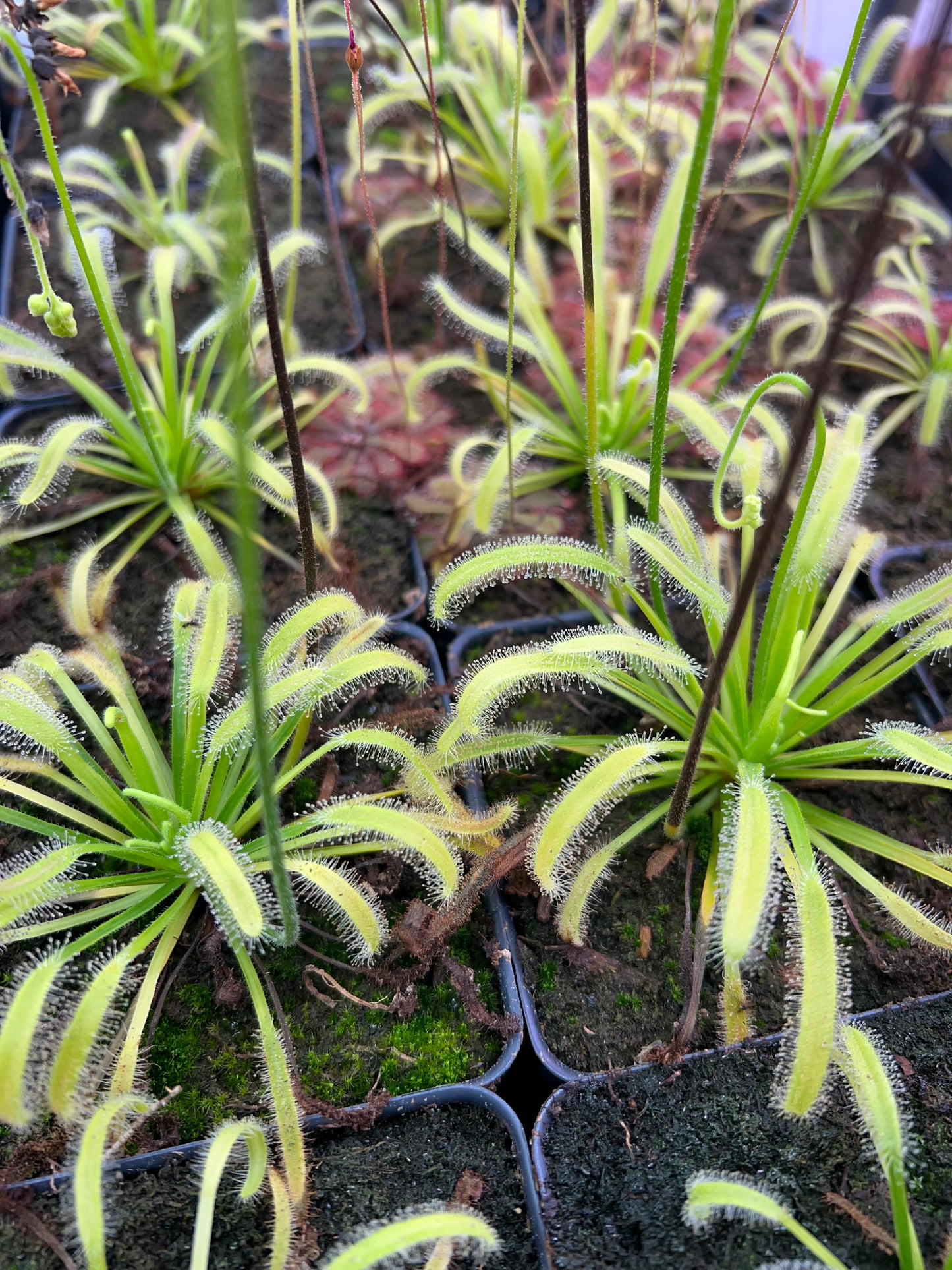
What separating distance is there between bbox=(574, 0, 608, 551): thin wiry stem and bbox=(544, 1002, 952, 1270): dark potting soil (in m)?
0.79

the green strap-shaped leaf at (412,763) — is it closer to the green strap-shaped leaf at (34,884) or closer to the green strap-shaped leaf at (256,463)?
the green strap-shaped leaf at (34,884)

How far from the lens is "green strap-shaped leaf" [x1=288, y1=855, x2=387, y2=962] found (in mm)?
1134

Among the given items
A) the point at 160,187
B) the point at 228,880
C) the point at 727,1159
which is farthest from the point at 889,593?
the point at 160,187

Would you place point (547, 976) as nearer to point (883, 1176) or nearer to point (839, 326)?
point (883, 1176)

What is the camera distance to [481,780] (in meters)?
1.46

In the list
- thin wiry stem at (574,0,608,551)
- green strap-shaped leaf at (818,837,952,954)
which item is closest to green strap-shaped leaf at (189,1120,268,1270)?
green strap-shaped leaf at (818,837,952,954)

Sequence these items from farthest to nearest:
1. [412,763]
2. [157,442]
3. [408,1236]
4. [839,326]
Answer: [157,442], [412,763], [408,1236], [839,326]

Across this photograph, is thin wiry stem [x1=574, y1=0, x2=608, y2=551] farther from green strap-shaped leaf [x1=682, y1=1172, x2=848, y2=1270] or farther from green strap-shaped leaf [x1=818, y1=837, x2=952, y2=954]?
green strap-shaped leaf [x1=682, y1=1172, x2=848, y2=1270]

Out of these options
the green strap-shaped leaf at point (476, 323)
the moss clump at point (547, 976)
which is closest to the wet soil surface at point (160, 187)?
the green strap-shaped leaf at point (476, 323)

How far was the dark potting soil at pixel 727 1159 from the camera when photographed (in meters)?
1.03

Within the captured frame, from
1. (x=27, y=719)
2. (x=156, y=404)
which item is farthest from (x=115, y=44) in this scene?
(x=27, y=719)

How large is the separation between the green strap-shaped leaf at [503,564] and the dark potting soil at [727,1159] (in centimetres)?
67

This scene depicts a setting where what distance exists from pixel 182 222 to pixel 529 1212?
192 cm

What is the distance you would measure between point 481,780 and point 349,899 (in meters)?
0.38
